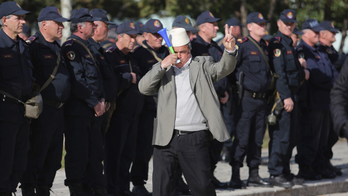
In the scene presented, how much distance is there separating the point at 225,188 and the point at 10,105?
11.2ft

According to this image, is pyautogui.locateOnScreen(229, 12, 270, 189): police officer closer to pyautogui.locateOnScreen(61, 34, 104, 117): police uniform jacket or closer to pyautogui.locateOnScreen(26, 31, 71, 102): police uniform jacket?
pyautogui.locateOnScreen(61, 34, 104, 117): police uniform jacket

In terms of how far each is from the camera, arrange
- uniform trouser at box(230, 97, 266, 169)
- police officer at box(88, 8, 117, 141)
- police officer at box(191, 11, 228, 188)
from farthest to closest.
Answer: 1. uniform trouser at box(230, 97, 266, 169)
2. police officer at box(191, 11, 228, 188)
3. police officer at box(88, 8, 117, 141)

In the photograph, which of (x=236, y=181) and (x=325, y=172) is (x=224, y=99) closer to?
(x=236, y=181)

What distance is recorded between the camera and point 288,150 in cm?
756

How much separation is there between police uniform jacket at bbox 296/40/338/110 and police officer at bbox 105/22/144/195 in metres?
3.11

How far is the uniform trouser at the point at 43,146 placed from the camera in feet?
17.9

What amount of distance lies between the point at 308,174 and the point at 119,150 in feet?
11.4

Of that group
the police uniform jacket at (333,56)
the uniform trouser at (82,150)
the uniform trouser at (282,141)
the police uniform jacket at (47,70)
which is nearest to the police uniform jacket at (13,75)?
the police uniform jacket at (47,70)

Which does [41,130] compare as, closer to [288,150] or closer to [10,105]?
[10,105]

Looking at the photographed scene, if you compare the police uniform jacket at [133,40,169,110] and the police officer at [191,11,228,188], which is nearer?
the police uniform jacket at [133,40,169,110]

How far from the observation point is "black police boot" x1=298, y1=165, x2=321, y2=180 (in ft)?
26.6

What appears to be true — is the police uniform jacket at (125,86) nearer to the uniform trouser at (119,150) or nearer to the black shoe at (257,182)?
the uniform trouser at (119,150)

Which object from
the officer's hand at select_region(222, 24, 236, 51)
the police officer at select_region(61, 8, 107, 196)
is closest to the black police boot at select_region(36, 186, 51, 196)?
the police officer at select_region(61, 8, 107, 196)

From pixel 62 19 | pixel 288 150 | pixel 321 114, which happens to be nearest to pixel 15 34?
pixel 62 19
